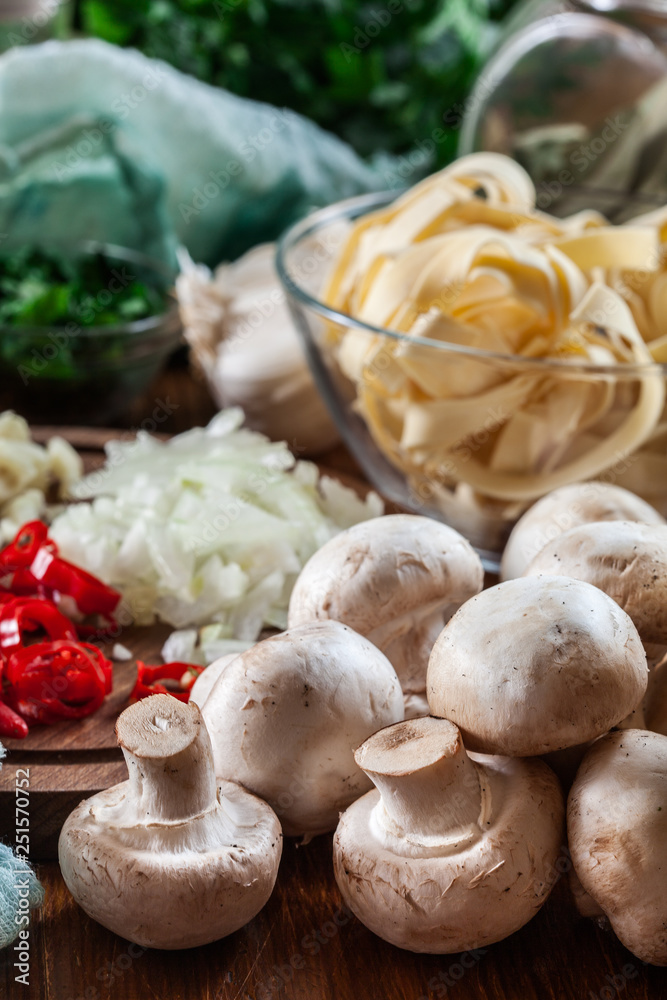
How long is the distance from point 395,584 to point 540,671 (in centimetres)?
26

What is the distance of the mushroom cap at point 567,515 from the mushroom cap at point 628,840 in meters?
0.37

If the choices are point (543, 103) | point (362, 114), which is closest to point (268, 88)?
point (362, 114)

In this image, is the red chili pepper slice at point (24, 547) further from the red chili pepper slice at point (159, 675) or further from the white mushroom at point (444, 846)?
the white mushroom at point (444, 846)

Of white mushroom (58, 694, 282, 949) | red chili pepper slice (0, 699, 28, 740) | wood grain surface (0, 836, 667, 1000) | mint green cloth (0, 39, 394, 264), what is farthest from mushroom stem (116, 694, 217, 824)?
mint green cloth (0, 39, 394, 264)

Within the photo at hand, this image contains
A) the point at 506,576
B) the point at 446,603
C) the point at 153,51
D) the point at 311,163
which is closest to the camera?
the point at 446,603

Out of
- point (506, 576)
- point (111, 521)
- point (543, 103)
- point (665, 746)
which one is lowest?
point (111, 521)

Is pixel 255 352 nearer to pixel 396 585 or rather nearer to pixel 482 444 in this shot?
pixel 482 444

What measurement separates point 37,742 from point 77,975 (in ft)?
1.09

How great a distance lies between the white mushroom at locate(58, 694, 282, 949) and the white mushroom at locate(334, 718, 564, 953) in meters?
0.10

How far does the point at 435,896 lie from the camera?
91cm

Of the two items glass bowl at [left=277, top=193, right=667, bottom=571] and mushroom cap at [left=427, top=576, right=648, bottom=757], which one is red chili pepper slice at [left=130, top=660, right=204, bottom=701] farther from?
glass bowl at [left=277, top=193, right=667, bottom=571]

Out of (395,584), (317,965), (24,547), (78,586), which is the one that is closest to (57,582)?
(78,586)

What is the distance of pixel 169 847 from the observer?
95cm

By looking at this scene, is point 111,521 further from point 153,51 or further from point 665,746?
point 153,51
